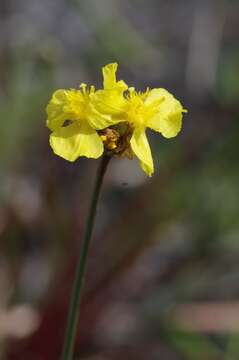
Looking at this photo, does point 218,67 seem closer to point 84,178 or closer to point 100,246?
point 84,178

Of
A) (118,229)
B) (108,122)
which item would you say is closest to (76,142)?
(108,122)

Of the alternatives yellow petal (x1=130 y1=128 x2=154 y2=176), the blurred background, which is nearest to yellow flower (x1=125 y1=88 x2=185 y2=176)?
yellow petal (x1=130 y1=128 x2=154 y2=176)

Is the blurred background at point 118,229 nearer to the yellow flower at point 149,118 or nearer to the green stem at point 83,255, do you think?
the yellow flower at point 149,118

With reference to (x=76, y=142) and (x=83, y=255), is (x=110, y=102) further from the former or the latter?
(x=83, y=255)

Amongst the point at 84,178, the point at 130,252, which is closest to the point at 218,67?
the point at 84,178

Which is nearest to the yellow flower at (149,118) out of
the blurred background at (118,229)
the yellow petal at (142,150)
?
the yellow petal at (142,150)

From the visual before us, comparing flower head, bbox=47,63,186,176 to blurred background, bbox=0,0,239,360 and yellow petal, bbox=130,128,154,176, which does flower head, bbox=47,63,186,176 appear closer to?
yellow petal, bbox=130,128,154,176
